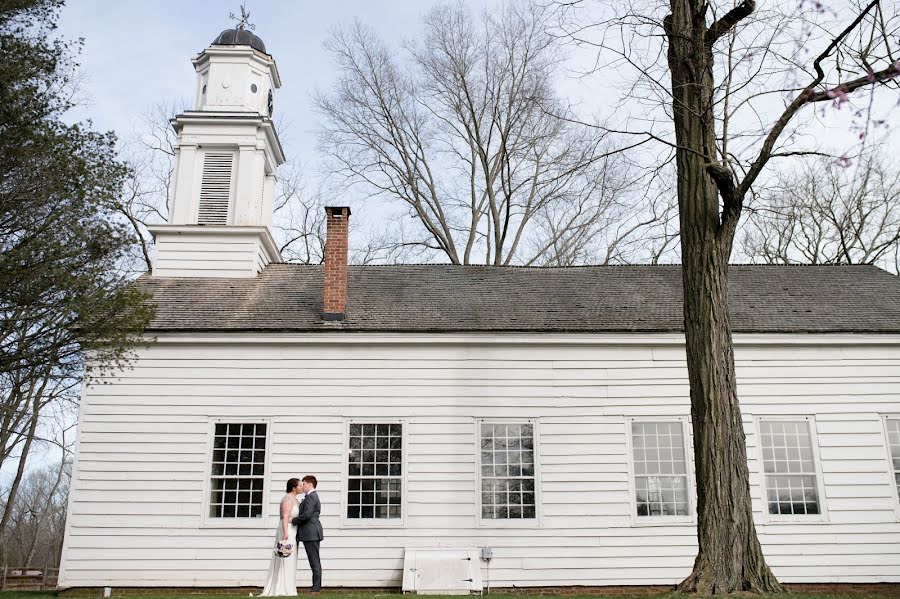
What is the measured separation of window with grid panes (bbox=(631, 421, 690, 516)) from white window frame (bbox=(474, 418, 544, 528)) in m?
1.66

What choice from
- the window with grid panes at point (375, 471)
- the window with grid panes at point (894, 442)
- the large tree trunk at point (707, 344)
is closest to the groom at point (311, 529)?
the window with grid panes at point (375, 471)

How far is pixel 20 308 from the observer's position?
31.8ft

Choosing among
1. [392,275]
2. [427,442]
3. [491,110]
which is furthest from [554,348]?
[491,110]

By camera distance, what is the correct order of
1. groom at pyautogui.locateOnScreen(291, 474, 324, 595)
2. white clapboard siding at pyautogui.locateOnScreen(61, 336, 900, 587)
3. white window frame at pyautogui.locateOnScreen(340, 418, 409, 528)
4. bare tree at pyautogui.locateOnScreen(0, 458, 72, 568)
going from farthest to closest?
bare tree at pyautogui.locateOnScreen(0, 458, 72, 568)
white window frame at pyautogui.locateOnScreen(340, 418, 409, 528)
white clapboard siding at pyautogui.locateOnScreen(61, 336, 900, 587)
groom at pyautogui.locateOnScreen(291, 474, 324, 595)

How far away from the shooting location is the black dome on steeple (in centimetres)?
1845

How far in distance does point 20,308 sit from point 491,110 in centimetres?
2142

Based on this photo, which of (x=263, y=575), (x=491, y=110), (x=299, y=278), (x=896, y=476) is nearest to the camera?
(x=263, y=575)

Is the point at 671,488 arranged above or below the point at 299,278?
below

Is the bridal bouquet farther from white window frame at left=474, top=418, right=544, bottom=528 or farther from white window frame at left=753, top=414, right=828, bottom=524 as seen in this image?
white window frame at left=753, top=414, right=828, bottom=524

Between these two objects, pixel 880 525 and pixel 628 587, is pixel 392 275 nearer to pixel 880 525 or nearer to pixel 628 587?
pixel 628 587

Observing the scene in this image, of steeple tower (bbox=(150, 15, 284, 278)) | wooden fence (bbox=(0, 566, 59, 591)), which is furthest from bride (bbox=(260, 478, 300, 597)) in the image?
wooden fence (bbox=(0, 566, 59, 591))

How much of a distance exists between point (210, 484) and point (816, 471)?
10438 millimetres

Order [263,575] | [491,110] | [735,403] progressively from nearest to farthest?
[735,403] < [263,575] < [491,110]

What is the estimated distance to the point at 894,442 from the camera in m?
14.2
